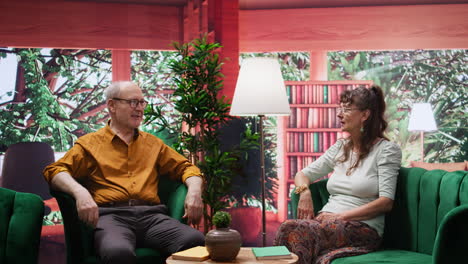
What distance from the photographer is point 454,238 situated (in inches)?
83.7

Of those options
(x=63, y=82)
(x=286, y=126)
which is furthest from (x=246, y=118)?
(x=63, y=82)

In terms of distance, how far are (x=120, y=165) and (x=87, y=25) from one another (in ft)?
12.6

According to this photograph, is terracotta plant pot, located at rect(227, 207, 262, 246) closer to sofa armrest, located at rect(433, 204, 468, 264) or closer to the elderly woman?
the elderly woman

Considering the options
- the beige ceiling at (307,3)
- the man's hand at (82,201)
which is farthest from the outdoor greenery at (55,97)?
the man's hand at (82,201)

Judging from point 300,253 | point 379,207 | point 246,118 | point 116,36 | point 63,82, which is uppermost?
point 116,36

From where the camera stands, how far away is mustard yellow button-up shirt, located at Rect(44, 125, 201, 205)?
323cm

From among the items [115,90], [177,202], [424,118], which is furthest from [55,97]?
[424,118]

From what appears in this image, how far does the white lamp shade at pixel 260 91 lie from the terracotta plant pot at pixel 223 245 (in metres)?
1.34

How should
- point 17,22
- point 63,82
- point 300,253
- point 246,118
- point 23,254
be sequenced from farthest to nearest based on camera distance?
point 63,82
point 17,22
point 246,118
point 300,253
point 23,254

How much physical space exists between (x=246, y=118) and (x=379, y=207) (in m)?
2.36

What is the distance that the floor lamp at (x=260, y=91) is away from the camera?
365cm

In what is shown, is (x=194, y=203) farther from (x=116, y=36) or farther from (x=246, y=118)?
(x=116, y=36)

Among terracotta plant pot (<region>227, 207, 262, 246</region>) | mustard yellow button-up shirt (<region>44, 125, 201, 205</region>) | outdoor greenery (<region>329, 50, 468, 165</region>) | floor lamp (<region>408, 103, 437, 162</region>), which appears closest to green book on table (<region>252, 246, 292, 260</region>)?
mustard yellow button-up shirt (<region>44, 125, 201, 205</region>)

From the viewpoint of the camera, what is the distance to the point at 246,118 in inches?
A: 203
